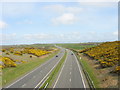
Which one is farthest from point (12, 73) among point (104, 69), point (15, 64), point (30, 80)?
point (104, 69)

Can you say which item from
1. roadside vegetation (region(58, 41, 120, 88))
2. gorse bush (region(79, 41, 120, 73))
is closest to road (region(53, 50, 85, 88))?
roadside vegetation (region(58, 41, 120, 88))

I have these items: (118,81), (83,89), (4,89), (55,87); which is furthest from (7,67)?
(118,81)

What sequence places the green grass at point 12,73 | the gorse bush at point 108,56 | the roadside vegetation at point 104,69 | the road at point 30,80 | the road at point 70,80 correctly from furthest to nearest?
the gorse bush at point 108,56, the green grass at point 12,73, the road at point 30,80, the roadside vegetation at point 104,69, the road at point 70,80

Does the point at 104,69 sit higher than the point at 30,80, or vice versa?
the point at 104,69

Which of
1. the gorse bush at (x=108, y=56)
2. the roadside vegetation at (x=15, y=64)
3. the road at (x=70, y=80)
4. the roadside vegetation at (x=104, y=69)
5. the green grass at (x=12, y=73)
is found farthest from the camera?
the gorse bush at (x=108, y=56)

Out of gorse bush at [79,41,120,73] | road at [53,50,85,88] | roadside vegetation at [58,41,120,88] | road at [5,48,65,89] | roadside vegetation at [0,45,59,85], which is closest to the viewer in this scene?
road at [53,50,85,88]

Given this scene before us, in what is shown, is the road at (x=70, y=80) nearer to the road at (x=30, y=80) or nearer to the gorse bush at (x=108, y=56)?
the road at (x=30, y=80)

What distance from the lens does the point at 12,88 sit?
2533 cm

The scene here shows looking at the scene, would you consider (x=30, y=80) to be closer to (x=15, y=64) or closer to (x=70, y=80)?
(x=70, y=80)

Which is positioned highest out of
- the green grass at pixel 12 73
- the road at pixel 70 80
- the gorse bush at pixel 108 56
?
the gorse bush at pixel 108 56

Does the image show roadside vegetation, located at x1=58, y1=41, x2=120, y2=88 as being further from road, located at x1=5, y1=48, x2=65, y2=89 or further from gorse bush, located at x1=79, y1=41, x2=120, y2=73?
road, located at x1=5, y1=48, x2=65, y2=89

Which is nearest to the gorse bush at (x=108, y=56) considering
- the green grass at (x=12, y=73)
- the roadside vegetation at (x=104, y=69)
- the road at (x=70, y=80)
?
the roadside vegetation at (x=104, y=69)

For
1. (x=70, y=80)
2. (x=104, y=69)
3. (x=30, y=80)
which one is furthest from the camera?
(x=104, y=69)

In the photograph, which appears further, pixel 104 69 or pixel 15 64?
pixel 15 64
